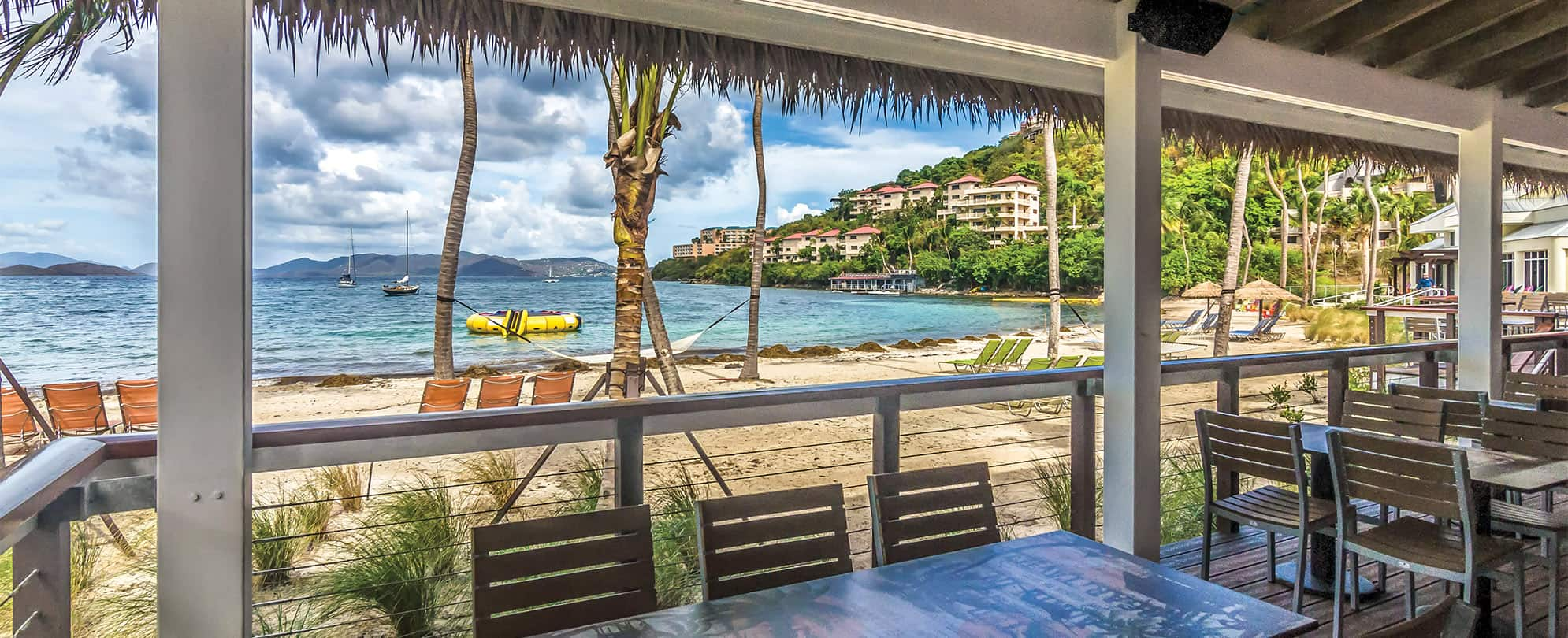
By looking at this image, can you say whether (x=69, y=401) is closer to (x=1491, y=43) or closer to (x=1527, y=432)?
(x=1527, y=432)

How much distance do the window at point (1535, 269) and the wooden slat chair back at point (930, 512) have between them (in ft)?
65.4

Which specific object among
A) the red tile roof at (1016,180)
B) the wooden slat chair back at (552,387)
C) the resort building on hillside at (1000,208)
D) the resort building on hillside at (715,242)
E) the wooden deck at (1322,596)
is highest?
the red tile roof at (1016,180)

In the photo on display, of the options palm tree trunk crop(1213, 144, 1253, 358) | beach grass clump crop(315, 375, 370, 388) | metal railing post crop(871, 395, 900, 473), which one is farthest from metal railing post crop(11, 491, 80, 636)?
beach grass clump crop(315, 375, 370, 388)

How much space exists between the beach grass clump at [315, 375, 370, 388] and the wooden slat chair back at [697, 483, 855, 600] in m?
23.5

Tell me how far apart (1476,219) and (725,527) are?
5064 mm

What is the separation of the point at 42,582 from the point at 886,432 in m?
2.10

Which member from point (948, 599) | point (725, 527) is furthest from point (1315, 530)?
point (725, 527)

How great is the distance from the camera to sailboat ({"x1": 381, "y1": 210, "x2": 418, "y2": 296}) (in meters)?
27.4

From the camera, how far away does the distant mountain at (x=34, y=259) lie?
834 inches

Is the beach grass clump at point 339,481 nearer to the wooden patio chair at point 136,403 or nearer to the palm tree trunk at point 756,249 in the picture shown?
the wooden patio chair at point 136,403

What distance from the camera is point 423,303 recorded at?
1077 inches

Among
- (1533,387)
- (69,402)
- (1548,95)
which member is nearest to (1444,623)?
(1533,387)

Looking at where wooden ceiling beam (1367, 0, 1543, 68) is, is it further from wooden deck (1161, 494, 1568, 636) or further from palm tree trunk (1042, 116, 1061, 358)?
palm tree trunk (1042, 116, 1061, 358)

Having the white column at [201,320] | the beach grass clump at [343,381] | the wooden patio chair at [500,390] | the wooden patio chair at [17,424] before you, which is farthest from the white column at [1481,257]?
the beach grass clump at [343,381]
